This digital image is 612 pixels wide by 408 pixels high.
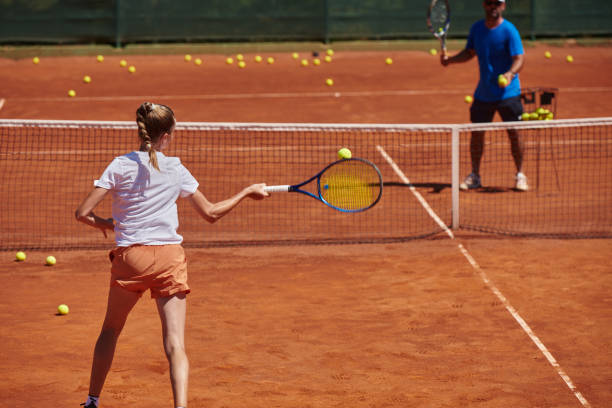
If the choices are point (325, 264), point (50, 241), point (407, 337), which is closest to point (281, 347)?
point (407, 337)

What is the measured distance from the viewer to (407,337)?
244 inches

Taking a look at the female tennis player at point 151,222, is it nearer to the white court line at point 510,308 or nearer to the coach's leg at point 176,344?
the coach's leg at point 176,344

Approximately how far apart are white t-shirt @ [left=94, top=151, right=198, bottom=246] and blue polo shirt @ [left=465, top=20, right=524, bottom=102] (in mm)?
6546

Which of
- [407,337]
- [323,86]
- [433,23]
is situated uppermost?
[433,23]

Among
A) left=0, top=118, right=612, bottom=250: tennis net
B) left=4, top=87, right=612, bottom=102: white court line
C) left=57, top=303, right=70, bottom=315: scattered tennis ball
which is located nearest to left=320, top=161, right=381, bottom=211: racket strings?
left=57, top=303, right=70, bottom=315: scattered tennis ball

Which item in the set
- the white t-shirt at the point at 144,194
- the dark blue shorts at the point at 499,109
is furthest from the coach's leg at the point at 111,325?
the dark blue shorts at the point at 499,109

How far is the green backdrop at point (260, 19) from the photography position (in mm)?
19094

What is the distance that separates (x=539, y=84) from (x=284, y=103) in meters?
4.90

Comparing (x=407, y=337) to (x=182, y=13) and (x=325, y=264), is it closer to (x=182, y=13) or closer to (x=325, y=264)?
(x=325, y=264)

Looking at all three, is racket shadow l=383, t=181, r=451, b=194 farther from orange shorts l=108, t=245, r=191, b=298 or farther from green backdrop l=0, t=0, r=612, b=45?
green backdrop l=0, t=0, r=612, b=45

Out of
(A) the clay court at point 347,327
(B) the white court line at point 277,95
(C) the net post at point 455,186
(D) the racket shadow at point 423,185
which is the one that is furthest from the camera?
(B) the white court line at point 277,95

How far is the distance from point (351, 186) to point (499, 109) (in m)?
4.89

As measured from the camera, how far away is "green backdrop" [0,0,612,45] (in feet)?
62.6

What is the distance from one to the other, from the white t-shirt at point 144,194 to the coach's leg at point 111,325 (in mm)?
277
